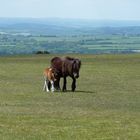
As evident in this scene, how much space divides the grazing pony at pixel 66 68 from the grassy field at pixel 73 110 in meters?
1.08

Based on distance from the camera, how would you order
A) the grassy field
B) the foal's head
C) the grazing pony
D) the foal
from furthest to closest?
the foal's head, the foal, the grazing pony, the grassy field

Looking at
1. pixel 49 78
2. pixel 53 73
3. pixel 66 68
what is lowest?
pixel 49 78

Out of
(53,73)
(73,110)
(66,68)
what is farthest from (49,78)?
(73,110)

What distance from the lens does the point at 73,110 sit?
23.1 meters

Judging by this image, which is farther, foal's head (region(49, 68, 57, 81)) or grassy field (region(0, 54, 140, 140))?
foal's head (region(49, 68, 57, 81))

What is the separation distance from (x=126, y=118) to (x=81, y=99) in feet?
27.6

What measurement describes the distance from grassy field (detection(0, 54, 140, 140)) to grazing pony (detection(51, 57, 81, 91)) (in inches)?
42.7

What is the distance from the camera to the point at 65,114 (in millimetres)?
21406

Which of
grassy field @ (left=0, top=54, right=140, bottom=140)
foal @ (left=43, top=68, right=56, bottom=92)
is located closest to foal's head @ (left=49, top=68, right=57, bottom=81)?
foal @ (left=43, top=68, right=56, bottom=92)

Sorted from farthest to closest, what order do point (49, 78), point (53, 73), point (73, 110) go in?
point (53, 73), point (49, 78), point (73, 110)

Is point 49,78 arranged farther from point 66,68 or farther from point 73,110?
point 73,110

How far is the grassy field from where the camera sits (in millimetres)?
16656

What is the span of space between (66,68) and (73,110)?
1072 centimetres

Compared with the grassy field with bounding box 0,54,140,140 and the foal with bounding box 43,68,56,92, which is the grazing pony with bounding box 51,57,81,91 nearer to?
the foal with bounding box 43,68,56,92
